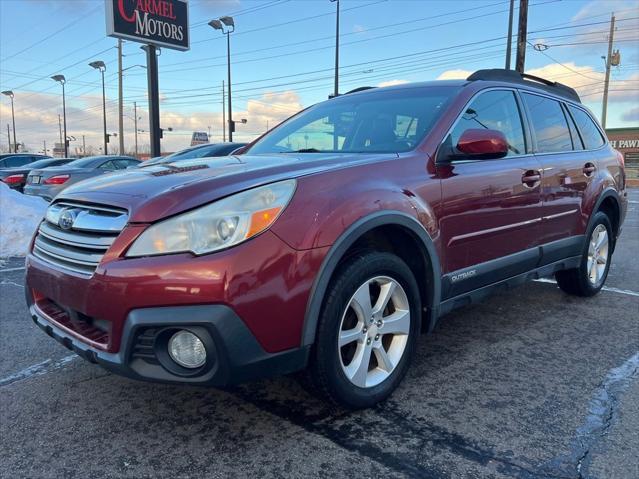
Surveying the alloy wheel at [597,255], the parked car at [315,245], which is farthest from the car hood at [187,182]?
the alloy wheel at [597,255]

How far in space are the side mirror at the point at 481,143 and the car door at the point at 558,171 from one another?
0.98 meters

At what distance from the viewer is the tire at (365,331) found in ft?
7.74

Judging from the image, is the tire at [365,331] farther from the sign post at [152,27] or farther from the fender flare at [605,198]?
the sign post at [152,27]

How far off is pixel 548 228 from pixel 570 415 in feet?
5.45

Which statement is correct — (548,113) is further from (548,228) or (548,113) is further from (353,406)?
(353,406)

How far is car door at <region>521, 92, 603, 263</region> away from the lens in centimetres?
388

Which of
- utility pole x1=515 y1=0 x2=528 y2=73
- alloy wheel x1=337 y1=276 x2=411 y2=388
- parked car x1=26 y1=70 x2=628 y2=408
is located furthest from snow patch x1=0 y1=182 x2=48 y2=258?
utility pole x1=515 y1=0 x2=528 y2=73

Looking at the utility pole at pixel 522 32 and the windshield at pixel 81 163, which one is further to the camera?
the utility pole at pixel 522 32

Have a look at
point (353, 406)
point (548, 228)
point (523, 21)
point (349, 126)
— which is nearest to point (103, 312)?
point (353, 406)

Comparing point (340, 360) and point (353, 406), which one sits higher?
point (340, 360)

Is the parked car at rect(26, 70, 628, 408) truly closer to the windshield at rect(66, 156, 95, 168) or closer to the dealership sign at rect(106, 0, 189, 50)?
the windshield at rect(66, 156, 95, 168)

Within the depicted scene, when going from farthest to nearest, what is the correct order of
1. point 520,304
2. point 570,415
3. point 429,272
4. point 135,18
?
point 135,18, point 520,304, point 429,272, point 570,415

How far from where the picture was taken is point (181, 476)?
2.13m

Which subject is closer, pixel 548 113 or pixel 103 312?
pixel 103 312
